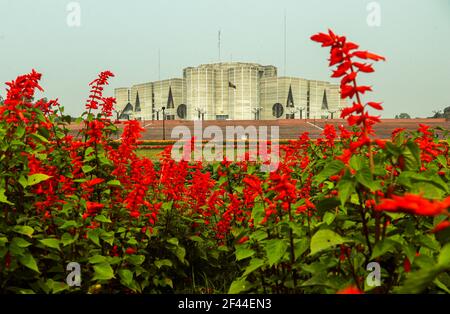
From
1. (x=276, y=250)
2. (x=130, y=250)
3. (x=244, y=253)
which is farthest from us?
(x=130, y=250)

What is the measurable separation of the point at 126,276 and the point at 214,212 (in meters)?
1.39

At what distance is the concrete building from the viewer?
11638cm

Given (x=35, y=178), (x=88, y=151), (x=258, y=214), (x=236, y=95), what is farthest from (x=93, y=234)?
(x=236, y=95)

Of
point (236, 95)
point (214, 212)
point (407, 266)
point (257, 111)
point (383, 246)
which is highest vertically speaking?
point (236, 95)

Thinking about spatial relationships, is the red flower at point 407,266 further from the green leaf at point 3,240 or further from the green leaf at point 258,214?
the green leaf at point 3,240

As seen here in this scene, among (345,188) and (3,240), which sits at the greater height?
(345,188)

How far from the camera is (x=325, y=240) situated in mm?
1645

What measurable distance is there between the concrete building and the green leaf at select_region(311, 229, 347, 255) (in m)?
112

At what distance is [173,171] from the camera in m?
3.46

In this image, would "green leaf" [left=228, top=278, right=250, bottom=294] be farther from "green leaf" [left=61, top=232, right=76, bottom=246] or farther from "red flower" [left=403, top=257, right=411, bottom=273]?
"green leaf" [left=61, top=232, right=76, bottom=246]

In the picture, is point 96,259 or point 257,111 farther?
point 257,111

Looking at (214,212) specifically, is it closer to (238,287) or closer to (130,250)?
(130,250)
